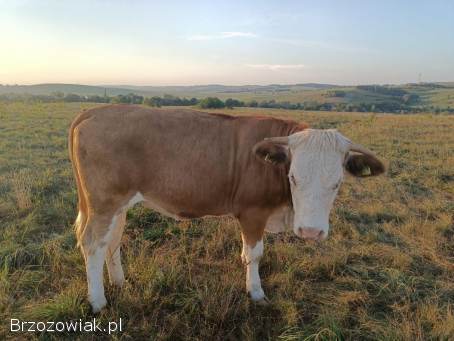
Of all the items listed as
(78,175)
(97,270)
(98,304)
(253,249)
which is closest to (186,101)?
(78,175)

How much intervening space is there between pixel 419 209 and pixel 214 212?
472 cm

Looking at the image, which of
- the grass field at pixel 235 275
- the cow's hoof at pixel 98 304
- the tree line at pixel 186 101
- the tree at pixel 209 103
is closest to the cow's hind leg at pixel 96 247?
the cow's hoof at pixel 98 304

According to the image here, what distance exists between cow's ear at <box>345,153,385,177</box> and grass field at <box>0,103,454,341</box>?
4.74ft

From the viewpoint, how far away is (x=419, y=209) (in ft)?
22.7

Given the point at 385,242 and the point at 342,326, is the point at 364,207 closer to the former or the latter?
the point at 385,242

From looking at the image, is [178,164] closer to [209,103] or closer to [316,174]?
[316,174]

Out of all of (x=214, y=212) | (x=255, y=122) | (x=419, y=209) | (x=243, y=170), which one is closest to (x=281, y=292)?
(x=214, y=212)

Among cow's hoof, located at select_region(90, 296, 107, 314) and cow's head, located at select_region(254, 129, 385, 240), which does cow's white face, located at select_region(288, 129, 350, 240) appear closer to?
cow's head, located at select_region(254, 129, 385, 240)

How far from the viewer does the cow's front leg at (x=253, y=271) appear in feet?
13.4

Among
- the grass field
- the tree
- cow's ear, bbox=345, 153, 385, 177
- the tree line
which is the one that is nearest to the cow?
cow's ear, bbox=345, 153, 385, 177

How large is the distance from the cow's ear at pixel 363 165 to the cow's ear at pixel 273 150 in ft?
1.89

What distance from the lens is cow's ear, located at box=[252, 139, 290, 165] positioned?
3439 millimetres

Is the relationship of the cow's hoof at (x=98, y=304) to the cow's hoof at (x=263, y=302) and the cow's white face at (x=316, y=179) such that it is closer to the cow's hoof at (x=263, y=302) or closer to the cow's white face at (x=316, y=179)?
the cow's hoof at (x=263, y=302)

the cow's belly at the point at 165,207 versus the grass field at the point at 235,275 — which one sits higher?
the cow's belly at the point at 165,207
